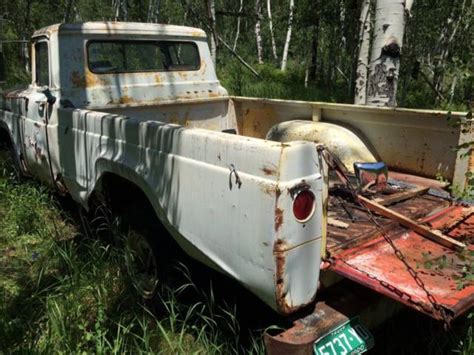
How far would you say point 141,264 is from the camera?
10.5 feet

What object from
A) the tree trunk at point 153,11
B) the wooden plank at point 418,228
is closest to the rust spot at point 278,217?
the wooden plank at point 418,228

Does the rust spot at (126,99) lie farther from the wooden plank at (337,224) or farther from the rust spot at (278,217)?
the rust spot at (278,217)

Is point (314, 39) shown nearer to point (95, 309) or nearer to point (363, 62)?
point (363, 62)

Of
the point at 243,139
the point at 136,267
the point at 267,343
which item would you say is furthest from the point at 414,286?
the point at 136,267

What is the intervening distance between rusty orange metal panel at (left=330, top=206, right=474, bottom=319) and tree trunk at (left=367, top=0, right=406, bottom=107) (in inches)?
89.1

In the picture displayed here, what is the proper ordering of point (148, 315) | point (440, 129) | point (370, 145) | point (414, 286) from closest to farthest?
1. point (414, 286)
2. point (148, 315)
3. point (440, 129)
4. point (370, 145)

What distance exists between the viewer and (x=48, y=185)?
4660 millimetres

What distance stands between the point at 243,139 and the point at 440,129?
2.00 meters

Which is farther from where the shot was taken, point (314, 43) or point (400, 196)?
point (314, 43)

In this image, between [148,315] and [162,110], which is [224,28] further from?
[148,315]

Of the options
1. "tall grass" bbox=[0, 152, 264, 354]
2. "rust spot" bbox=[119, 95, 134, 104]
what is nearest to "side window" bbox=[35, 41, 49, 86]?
"rust spot" bbox=[119, 95, 134, 104]

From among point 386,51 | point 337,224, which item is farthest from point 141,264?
point 386,51

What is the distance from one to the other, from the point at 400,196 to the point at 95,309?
2.09 metres

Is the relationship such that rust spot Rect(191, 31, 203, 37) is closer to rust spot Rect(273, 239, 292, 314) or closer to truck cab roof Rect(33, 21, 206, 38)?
truck cab roof Rect(33, 21, 206, 38)
